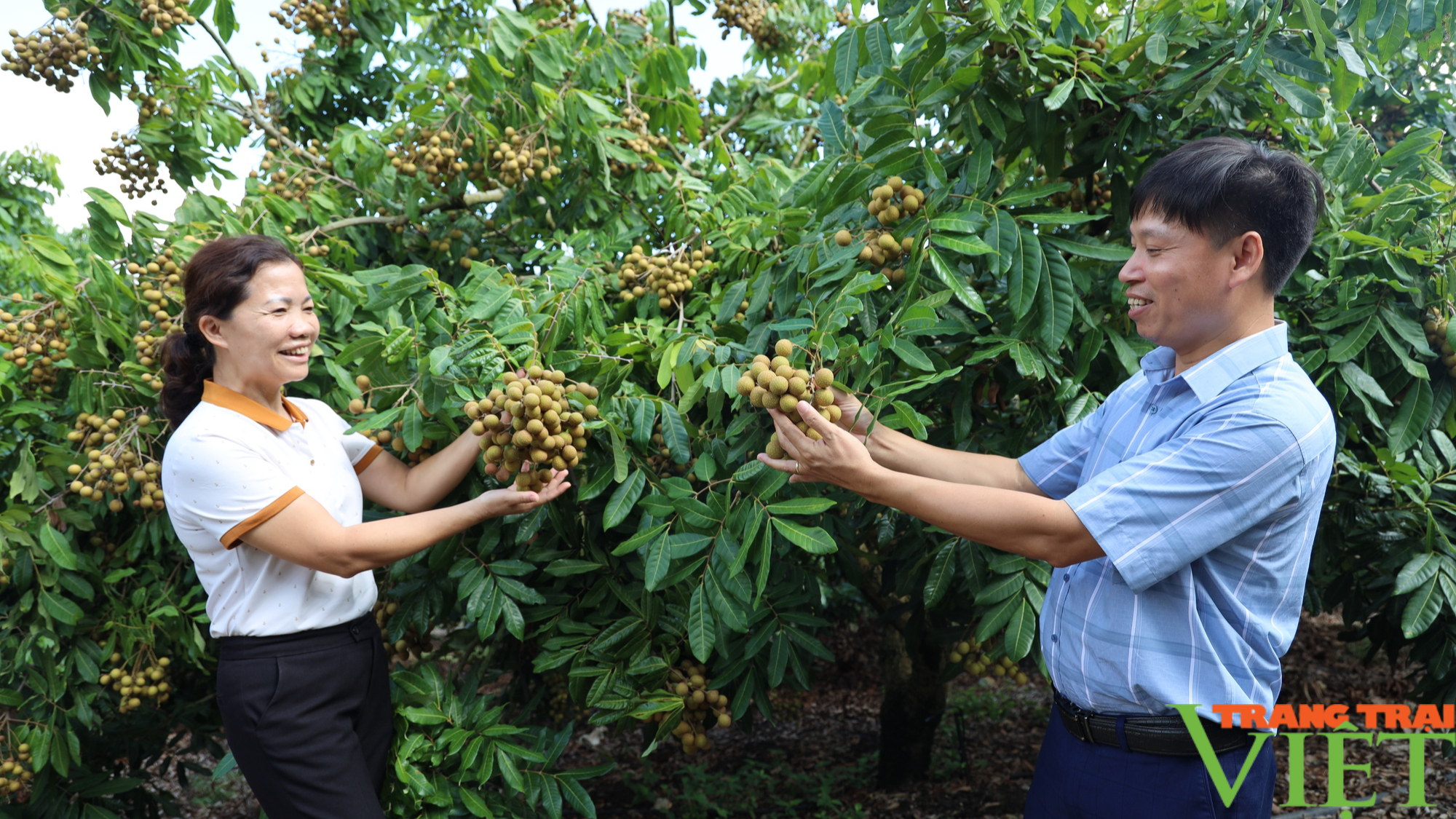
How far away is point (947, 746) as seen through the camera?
5090 millimetres

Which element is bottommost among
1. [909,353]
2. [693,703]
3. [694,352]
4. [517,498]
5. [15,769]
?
[15,769]

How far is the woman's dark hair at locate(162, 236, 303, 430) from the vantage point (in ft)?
6.41

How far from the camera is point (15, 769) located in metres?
2.81

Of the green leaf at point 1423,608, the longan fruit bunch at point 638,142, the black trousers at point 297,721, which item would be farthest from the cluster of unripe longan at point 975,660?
the longan fruit bunch at point 638,142

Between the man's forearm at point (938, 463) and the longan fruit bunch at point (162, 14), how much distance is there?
331 centimetres

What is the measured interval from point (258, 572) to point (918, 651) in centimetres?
316

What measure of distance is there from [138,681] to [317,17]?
3101 millimetres

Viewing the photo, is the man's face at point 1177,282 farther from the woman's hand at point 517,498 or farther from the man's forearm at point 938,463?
the woman's hand at point 517,498

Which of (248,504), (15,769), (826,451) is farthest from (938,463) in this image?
(15,769)

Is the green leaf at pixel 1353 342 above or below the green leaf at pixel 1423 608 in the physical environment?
above

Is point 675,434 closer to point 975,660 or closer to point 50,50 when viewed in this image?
point 975,660

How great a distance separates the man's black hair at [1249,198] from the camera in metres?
1.45

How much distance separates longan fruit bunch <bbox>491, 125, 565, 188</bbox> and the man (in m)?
1.97

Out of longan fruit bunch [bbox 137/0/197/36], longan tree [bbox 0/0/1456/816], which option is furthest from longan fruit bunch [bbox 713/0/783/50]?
longan fruit bunch [bbox 137/0/197/36]
